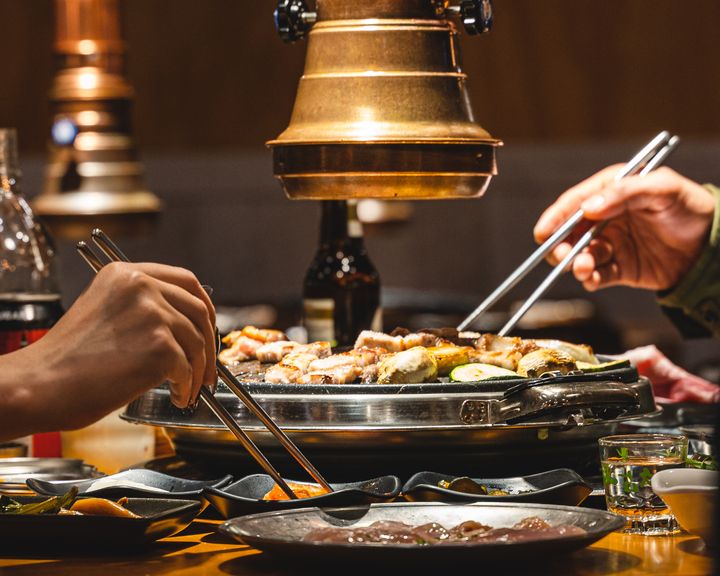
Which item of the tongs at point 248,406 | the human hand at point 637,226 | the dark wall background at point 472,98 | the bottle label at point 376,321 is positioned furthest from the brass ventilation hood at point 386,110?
the dark wall background at point 472,98

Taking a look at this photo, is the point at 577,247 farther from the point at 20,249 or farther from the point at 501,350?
the point at 20,249

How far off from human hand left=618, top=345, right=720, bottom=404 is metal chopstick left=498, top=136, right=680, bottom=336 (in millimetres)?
225

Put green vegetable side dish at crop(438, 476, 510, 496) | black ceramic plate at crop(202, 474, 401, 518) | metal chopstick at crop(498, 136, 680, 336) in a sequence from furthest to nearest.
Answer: metal chopstick at crop(498, 136, 680, 336)
green vegetable side dish at crop(438, 476, 510, 496)
black ceramic plate at crop(202, 474, 401, 518)

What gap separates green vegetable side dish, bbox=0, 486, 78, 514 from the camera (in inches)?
70.0

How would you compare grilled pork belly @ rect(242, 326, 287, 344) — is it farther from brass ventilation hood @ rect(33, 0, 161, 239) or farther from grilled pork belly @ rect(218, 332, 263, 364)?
brass ventilation hood @ rect(33, 0, 161, 239)

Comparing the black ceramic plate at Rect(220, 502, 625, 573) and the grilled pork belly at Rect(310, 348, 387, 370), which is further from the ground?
the grilled pork belly at Rect(310, 348, 387, 370)

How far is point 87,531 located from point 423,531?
42 centimetres

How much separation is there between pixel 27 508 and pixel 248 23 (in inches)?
245

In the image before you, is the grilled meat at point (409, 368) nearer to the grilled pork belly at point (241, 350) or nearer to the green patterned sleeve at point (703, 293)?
the grilled pork belly at point (241, 350)

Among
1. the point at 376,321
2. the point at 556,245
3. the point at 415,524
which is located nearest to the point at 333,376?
the point at 415,524

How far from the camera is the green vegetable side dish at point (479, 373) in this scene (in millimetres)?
2010

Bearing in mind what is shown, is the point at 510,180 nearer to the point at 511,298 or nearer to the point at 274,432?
the point at 511,298

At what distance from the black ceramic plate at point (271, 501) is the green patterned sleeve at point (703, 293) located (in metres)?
1.32

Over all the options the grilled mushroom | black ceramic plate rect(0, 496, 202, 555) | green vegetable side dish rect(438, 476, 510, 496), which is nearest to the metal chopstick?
→ the grilled mushroom
